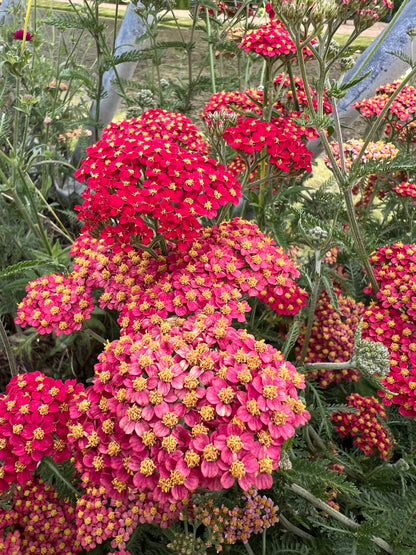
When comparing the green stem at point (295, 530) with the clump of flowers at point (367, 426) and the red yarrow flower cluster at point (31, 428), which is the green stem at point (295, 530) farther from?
the red yarrow flower cluster at point (31, 428)

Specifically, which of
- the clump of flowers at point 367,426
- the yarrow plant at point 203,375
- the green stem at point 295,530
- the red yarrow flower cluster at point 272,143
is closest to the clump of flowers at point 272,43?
the yarrow plant at point 203,375

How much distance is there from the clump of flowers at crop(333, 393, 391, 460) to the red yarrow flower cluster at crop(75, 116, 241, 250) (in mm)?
923

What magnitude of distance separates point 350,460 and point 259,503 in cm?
57

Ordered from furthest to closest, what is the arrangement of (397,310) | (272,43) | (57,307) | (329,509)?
(272,43)
(397,310)
(57,307)
(329,509)

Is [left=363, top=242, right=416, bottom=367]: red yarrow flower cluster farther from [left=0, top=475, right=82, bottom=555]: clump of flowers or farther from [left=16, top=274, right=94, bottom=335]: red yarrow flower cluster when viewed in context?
[left=0, top=475, right=82, bottom=555]: clump of flowers

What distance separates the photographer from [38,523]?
1223 mm

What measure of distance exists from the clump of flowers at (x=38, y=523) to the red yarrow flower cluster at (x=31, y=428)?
0.14 m

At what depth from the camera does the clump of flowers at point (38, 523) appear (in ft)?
3.89

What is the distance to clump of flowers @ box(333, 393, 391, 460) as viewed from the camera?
1.46 metres

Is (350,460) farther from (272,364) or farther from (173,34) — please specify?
(173,34)

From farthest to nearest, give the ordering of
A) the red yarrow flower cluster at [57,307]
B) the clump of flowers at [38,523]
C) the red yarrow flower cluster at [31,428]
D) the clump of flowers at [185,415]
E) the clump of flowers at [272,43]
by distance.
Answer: the clump of flowers at [272,43], the red yarrow flower cluster at [57,307], the clump of flowers at [38,523], the red yarrow flower cluster at [31,428], the clump of flowers at [185,415]

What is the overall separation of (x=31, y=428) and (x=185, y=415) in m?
0.45

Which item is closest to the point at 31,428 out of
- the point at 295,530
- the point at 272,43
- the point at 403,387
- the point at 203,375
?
the point at 203,375

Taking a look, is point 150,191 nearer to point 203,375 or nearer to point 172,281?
point 172,281
